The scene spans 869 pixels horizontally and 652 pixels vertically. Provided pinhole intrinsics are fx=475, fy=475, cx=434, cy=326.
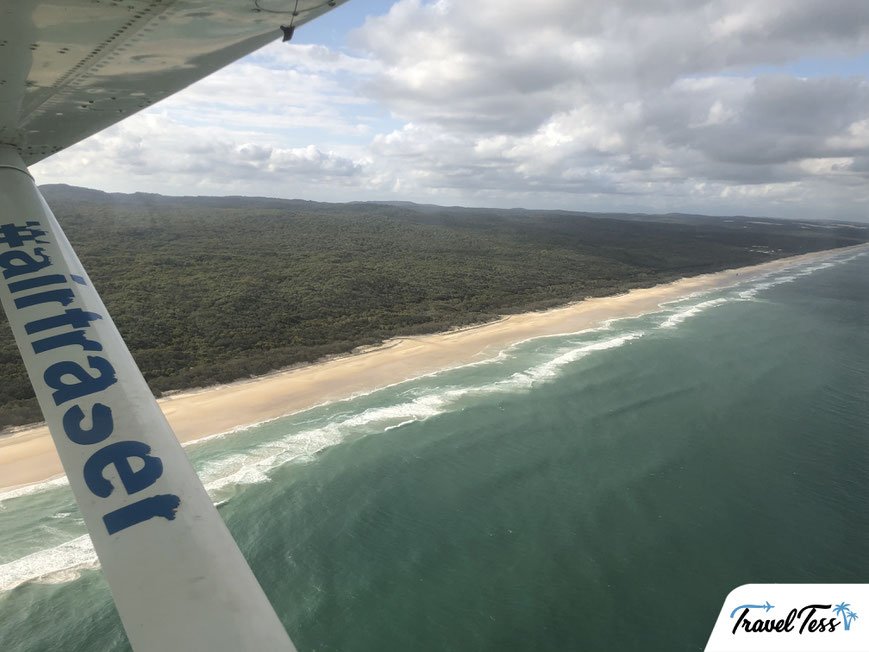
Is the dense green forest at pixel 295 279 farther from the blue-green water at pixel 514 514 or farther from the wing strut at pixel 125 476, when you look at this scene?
the wing strut at pixel 125 476

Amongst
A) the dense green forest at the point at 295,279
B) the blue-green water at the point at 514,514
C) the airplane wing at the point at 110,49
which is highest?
the airplane wing at the point at 110,49

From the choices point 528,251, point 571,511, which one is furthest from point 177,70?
point 528,251

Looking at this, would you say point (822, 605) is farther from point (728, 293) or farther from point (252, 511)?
point (728, 293)

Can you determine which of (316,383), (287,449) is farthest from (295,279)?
(287,449)

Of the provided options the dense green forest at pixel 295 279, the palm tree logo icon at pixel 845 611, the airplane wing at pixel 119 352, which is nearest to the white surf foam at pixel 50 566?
the dense green forest at pixel 295 279

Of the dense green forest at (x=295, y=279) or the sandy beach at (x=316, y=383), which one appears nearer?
the sandy beach at (x=316, y=383)

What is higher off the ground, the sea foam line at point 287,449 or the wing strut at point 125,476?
the wing strut at point 125,476

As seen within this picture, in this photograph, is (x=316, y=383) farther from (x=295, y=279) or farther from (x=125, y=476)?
(x=295, y=279)
